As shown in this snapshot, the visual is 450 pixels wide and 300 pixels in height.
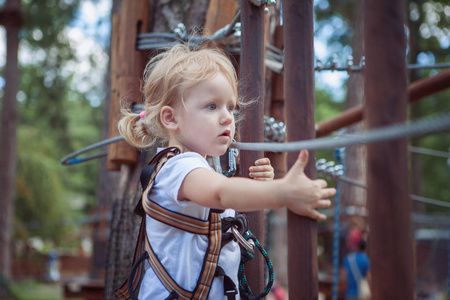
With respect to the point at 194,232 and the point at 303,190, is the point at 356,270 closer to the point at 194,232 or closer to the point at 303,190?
the point at 194,232

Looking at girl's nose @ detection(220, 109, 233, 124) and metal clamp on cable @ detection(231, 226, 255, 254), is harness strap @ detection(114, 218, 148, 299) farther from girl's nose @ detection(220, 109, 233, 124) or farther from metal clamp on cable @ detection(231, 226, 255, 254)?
girl's nose @ detection(220, 109, 233, 124)

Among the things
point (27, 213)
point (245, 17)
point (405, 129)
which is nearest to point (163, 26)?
point (245, 17)

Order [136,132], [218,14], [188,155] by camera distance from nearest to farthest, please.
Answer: [188,155], [136,132], [218,14]

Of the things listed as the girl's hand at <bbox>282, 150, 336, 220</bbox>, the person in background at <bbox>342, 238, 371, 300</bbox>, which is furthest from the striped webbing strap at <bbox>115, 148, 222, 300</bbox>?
the person in background at <bbox>342, 238, 371, 300</bbox>

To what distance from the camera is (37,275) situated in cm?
1395

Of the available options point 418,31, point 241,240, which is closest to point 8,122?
point 241,240

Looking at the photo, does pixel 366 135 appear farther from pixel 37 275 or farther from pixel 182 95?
pixel 37 275

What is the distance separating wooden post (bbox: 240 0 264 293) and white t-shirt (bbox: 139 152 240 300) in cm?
14

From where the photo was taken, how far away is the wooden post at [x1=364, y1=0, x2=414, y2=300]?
79 cm

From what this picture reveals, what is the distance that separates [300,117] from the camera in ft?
3.37

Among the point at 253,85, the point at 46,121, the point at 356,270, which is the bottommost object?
the point at 356,270

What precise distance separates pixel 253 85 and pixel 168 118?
0.28m

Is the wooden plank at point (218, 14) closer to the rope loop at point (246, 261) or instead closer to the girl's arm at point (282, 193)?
the rope loop at point (246, 261)

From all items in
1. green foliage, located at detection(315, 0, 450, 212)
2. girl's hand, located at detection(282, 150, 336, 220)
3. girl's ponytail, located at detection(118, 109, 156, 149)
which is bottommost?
girl's hand, located at detection(282, 150, 336, 220)
